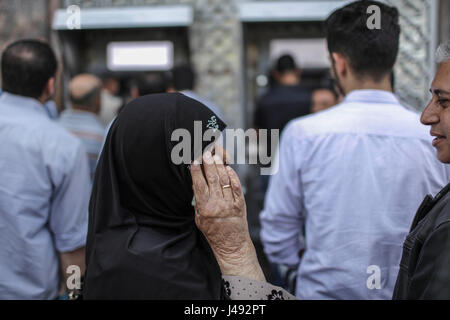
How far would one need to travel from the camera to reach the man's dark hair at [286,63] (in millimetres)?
5180

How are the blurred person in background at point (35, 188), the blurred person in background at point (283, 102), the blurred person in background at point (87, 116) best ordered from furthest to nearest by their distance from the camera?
the blurred person in background at point (283, 102) → the blurred person in background at point (87, 116) → the blurred person in background at point (35, 188)

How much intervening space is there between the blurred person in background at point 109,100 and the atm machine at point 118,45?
0.26 metres

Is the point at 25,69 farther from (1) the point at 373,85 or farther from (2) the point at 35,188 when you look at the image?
(1) the point at 373,85

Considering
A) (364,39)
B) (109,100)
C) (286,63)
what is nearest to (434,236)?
(364,39)

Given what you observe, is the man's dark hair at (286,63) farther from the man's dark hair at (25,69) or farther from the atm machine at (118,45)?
the man's dark hair at (25,69)

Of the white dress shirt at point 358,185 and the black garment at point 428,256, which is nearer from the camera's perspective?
the black garment at point 428,256

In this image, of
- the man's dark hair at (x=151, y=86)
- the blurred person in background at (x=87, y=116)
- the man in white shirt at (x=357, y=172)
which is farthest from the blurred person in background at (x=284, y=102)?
the man in white shirt at (x=357, y=172)

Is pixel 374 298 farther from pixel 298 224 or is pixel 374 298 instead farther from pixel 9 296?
pixel 9 296

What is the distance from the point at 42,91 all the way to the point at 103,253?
4.81 ft

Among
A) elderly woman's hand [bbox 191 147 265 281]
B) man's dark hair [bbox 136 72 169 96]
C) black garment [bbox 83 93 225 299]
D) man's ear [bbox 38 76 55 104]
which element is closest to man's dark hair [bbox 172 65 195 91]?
man's dark hair [bbox 136 72 169 96]

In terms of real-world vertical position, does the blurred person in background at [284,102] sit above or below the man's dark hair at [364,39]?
below

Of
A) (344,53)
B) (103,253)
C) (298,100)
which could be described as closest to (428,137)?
(344,53)

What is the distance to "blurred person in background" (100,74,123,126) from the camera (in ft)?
17.8

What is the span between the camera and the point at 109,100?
554cm
